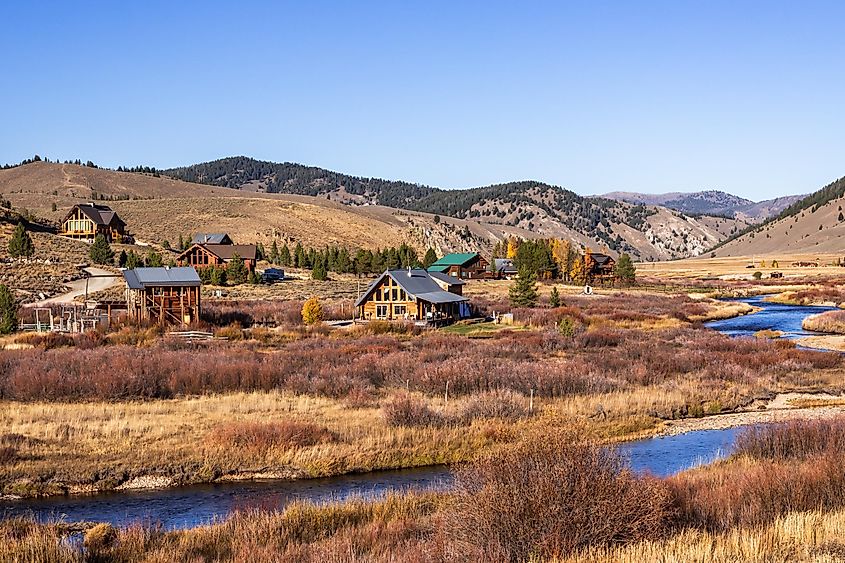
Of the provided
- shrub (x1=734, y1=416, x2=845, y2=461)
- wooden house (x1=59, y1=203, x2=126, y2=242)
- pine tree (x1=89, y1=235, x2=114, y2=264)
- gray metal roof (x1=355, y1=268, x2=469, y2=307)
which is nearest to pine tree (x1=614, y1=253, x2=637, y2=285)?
gray metal roof (x1=355, y1=268, x2=469, y2=307)

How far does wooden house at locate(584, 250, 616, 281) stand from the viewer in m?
114

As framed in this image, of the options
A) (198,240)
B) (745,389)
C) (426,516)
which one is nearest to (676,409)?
(745,389)

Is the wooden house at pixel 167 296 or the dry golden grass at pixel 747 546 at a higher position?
the wooden house at pixel 167 296

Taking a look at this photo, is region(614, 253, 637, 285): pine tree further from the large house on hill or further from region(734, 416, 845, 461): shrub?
region(734, 416, 845, 461): shrub

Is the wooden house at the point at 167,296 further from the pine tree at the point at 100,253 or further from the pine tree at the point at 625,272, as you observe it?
the pine tree at the point at 625,272

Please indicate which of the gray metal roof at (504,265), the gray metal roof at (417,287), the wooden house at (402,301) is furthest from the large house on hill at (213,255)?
the wooden house at (402,301)

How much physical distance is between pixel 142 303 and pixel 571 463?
4508 centimetres

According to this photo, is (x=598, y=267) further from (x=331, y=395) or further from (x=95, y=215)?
(x=331, y=395)

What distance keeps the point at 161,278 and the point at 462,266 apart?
60392 mm

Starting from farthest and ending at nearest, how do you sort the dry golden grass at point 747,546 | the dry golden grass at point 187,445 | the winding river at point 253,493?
the dry golden grass at point 187,445
the winding river at point 253,493
the dry golden grass at point 747,546

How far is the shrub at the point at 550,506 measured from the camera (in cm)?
1062

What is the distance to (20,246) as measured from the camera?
82250 mm

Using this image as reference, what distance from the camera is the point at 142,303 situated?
169 ft

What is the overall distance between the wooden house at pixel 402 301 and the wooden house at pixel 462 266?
39.3 meters
